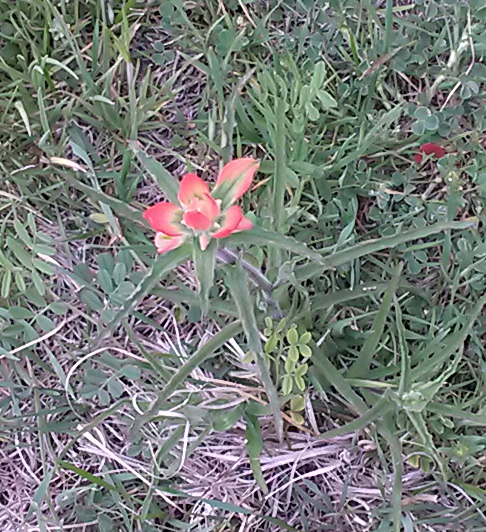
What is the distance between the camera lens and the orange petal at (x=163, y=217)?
858 mm

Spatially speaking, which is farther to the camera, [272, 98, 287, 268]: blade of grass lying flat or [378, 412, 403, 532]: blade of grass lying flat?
[378, 412, 403, 532]: blade of grass lying flat

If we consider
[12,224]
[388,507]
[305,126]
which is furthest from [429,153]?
[12,224]

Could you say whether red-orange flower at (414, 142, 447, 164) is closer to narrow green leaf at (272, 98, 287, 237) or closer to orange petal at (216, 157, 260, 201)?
narrow green leaf at (272, 98, 287, 237)

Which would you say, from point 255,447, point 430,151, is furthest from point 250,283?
point 430,151

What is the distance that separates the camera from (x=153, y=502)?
1478mm

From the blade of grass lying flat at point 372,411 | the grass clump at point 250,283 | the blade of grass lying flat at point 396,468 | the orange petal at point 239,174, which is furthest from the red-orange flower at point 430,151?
the orange petal at point 239,174

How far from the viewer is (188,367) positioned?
1.09 meters

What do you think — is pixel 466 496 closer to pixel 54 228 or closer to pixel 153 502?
pixel 153 502

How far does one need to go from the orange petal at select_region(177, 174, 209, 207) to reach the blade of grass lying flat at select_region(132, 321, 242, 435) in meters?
0.34

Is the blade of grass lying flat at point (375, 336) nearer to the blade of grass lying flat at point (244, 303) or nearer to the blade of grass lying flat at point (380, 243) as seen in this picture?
the blade of grass lying flat at point (380, 243)

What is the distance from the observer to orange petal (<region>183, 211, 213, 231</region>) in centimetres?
81

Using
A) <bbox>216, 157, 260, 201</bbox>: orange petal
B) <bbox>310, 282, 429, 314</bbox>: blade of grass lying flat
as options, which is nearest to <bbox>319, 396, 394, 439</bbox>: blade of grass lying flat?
<bbox>310, 282, 429, 314</bbox>: blade of grass lying flat

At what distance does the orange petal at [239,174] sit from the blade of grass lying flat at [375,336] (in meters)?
0.53

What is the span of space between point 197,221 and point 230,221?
46 mm
